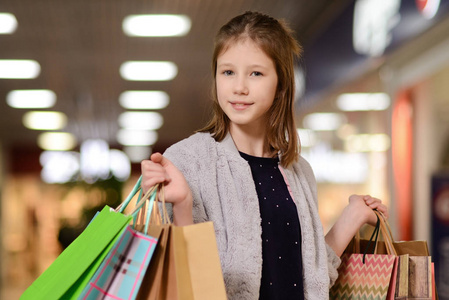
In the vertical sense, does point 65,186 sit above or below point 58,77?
below

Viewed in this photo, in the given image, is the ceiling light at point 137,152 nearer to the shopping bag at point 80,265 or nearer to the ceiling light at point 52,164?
the ceiling light at point 52,164

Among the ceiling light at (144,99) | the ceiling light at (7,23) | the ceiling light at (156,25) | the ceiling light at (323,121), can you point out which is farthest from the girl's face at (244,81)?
the ceiling light at (144,99)

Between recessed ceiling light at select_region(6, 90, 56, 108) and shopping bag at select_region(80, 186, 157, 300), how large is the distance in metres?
10.9

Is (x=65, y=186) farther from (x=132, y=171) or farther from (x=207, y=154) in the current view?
(x=132, y=171)

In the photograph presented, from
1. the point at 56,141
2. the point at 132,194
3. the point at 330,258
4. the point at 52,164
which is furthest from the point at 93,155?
the point at 132,194

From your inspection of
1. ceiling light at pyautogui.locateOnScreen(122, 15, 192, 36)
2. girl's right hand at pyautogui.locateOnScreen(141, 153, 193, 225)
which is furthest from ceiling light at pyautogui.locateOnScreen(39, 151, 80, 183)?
girl's right hand at pyautogui.locateOnScreen(141, 153, 193, 225)

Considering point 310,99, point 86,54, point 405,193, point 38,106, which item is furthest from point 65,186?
point 405,193

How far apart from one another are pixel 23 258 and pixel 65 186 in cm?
1026

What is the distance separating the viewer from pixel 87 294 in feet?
4.02

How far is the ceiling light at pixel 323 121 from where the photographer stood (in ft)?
22.3

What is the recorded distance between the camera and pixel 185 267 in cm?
126

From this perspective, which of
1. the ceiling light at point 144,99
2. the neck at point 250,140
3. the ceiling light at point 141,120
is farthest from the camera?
the ceiling light at point 141,120

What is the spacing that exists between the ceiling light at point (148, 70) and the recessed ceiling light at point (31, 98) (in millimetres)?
2478

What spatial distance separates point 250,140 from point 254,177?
0.11 meters
